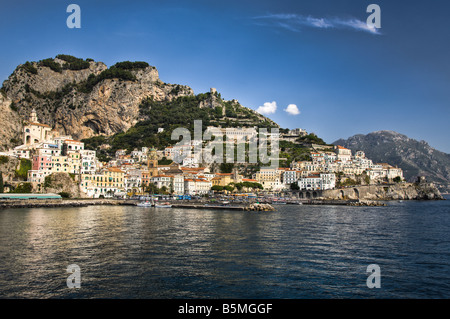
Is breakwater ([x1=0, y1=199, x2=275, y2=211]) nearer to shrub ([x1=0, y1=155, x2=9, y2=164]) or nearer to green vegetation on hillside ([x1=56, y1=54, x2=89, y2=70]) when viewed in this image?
shrub ([x1=0, y1=155, x2=9, y2=164])

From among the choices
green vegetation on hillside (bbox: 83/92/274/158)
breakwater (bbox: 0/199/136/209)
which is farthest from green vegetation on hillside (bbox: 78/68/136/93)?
breakwater (bbox: 0/199/136/209)

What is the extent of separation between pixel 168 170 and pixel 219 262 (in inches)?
2488

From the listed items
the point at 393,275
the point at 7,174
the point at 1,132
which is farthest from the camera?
the point at 1,132

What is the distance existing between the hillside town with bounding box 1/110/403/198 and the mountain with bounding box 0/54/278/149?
20.2 meters

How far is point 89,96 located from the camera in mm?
113000

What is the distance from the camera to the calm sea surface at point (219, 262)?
11.9 meters

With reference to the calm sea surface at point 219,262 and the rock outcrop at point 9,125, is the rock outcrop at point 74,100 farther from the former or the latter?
the calm sea surface at point 219,262

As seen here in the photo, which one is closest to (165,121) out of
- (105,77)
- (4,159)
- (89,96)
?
(105,77)

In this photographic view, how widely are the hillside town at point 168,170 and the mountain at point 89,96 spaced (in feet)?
66.2
